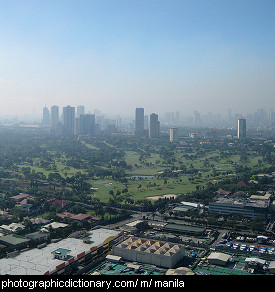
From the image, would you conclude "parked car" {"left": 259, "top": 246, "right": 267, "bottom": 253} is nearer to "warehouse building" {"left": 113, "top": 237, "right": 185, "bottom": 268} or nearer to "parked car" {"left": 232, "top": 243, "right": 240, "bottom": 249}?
"parked car" {"left": 232, "top": 243, "right": 240, "bottom": 249}

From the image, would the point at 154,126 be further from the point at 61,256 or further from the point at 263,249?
the point at 61,256

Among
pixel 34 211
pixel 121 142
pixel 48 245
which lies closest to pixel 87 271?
pixel 48 245

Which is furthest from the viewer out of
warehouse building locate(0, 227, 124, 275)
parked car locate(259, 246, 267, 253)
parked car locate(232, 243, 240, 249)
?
parked car locate(232, 243, 240, 249)

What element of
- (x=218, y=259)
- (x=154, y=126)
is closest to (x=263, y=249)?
(x=218, y=259)

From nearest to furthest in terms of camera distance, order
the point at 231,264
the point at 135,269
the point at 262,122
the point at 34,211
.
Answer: the point at 135,269
the point at 231,264
the point at 34,211
the point at 262,122

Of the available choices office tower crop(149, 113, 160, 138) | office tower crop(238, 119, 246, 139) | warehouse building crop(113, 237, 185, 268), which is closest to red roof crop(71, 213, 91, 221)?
warehouse building crop(113, 237, 185, 268)

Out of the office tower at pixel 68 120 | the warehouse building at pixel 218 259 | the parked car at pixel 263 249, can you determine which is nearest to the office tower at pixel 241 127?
the office tower at pixel 68 120

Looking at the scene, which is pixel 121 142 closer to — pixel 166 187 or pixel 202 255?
pixel 166 187
